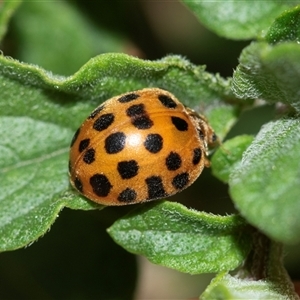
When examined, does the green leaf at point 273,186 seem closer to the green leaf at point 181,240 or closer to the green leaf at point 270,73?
the green leaf at point 270,73

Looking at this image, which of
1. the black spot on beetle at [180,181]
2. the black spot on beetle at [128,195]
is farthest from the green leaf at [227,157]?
the black spot on beetle at [128,195]

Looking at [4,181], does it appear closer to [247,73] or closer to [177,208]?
[177,208]

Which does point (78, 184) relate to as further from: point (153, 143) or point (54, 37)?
point (54, 37)

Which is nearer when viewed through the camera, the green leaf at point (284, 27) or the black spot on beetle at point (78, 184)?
the green leaf at point (284, 27)

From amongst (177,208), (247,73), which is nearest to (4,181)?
(177,208)

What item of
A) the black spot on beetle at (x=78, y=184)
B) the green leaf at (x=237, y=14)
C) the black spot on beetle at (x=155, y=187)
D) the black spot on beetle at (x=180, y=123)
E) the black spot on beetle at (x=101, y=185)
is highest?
the green leaf at (x=237, y=14)

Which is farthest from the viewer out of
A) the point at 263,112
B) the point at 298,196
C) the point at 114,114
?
the point at 263,112

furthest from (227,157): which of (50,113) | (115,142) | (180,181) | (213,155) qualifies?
(50,113)
